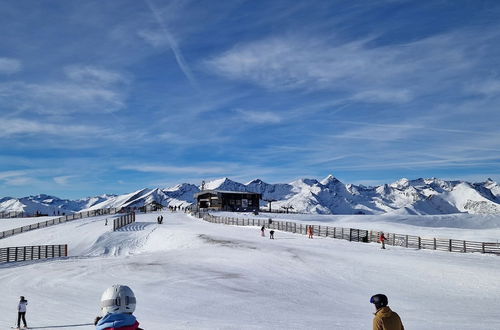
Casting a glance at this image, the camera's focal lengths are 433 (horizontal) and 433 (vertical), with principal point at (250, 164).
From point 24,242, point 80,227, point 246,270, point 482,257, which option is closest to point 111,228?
point 80,227

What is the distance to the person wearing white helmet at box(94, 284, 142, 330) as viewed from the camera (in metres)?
4.04

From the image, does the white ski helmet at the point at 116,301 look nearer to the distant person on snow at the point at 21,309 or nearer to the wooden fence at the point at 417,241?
the distant person on snow at the point at 21,309

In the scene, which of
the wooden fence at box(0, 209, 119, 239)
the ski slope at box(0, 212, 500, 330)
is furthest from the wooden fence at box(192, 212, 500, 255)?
the wooden fence at box(0, 209, 119, 239)

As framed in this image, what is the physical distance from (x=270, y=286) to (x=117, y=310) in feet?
75.7

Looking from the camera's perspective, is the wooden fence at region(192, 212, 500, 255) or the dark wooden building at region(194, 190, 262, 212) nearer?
the wooden fence at region(192, 212, 500, 255)

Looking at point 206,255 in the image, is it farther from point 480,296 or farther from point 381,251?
point 480,296

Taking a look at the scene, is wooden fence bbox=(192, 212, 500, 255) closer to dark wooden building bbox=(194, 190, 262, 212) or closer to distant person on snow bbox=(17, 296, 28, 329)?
distant person on snow bbox=(17, 296, 28, 329)

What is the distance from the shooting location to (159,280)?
28.4 meters

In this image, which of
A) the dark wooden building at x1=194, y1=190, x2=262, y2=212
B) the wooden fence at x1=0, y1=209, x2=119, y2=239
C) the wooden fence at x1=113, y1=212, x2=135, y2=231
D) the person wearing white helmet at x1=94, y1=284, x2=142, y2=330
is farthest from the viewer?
the dark wooden building at x1=194, y1=190, x2=262, y2=212

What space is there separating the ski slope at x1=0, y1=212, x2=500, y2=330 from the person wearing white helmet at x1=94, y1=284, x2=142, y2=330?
1291 centimetres

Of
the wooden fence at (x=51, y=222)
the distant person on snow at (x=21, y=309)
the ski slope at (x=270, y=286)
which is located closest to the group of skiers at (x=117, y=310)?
the ski slope at (x=270, y=286)

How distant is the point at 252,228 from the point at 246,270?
34.7 metres

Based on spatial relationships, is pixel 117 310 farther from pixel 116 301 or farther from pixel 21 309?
pixel 21 309

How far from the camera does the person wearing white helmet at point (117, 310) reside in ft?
13.3
